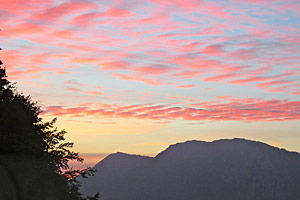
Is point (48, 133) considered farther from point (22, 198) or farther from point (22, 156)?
point (22, 198)

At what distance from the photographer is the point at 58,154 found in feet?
110

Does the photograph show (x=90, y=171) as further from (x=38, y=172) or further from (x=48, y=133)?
(x=38, y=172)

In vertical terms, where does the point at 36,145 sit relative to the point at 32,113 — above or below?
below

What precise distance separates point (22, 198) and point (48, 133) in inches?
344

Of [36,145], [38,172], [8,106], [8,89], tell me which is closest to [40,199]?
[38,172]

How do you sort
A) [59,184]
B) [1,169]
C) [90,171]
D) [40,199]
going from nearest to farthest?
1. [1,169]
2. [40,199]
3. [59,184]
4. [90,171]

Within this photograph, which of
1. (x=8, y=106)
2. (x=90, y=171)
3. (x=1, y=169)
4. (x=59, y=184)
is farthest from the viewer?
(x=90, y=171)

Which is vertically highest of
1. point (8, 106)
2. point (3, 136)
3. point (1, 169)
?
point (8, 106)

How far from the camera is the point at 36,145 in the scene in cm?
2878

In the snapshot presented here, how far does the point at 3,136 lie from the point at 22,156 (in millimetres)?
1588

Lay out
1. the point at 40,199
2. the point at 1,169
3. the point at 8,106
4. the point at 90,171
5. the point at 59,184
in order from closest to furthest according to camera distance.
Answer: the point at 1,169
the point at 40,199
the point at 8,106
the point at 59,184
the point at 90,171

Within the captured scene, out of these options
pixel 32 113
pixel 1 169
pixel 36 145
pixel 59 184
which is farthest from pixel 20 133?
pixel 32 113

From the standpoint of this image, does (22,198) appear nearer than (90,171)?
Yes

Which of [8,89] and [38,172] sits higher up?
[8,89]
